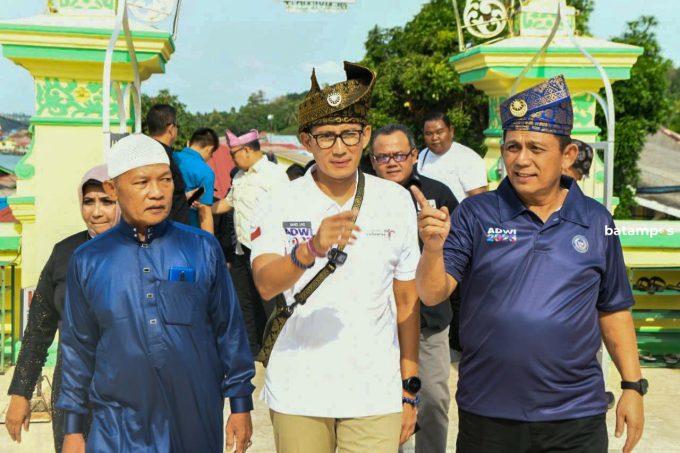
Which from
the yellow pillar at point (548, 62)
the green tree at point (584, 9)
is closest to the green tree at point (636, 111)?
the green tree at point (584, 9)

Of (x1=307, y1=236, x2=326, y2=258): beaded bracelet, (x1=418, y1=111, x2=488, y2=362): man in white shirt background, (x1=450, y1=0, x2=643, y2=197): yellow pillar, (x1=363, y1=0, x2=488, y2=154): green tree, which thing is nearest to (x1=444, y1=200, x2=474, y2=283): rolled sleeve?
(x1=307, y1=236, x2=326, y2=258): beaded bracelet

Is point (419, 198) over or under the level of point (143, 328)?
over

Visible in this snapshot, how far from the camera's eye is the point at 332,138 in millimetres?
2988

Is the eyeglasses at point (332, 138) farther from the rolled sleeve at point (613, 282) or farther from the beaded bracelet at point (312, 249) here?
the rolled sleeve at point (613, 282)

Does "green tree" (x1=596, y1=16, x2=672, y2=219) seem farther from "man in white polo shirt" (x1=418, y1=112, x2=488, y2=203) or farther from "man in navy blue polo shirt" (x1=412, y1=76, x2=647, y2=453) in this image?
"man in navy blue polo shirt" (x1=412, y1=76, x2=647, y2=453)

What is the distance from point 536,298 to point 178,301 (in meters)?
1.17

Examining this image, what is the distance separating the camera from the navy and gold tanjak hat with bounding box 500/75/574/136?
3.00m

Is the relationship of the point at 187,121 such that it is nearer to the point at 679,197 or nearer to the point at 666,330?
the point at 679,197

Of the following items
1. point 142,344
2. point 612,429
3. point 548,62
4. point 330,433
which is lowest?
point 612,429

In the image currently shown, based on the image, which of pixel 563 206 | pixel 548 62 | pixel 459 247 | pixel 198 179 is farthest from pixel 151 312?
pixel 548 62

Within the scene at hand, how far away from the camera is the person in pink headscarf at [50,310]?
326 cm

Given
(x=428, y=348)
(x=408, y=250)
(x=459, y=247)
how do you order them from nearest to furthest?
1. (x=459, y=247)
2. (x=408, y=250)
3. (x=428, y=348)

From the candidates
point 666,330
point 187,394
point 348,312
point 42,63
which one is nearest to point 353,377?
point 348,312

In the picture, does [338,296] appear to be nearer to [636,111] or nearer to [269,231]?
[269,231]
